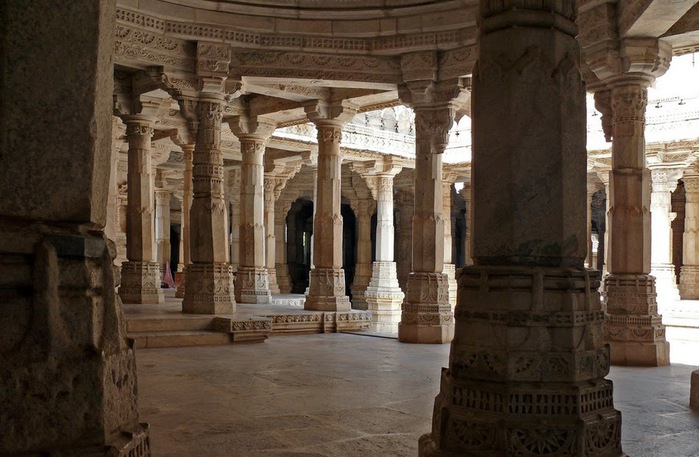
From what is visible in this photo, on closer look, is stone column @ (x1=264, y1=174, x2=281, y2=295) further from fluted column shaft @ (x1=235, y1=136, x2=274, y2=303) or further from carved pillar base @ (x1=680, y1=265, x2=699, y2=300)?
carved pillar base @ (x1=680, y1=265, x2=699, y2=300)

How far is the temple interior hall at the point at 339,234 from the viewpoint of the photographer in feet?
7.27

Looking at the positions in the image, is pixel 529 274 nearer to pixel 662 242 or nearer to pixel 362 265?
pixel 662 242

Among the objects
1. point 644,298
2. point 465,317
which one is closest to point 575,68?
point 465,317

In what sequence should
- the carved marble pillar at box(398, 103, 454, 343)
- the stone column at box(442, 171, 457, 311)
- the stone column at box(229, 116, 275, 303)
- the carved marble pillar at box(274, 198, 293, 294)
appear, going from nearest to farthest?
the carved marble pillar at box(398, 103, 454, 343)
the stone column at box(229, 116, 275, 303)
the stone column at box(442, 171, 457, 311)
the carved marble pillar at box(274, 198, 293, 294)

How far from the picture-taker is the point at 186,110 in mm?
10570

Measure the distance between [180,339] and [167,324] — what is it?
13.4 inches

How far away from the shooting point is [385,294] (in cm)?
1856

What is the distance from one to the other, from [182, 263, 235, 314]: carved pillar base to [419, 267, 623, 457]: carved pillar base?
747cm

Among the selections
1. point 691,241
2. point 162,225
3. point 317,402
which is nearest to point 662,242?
point 691,241

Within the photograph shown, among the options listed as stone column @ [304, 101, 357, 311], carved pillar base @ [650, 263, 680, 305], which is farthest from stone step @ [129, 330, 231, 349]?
carved pillar base @ [650, 263, 680, 305]

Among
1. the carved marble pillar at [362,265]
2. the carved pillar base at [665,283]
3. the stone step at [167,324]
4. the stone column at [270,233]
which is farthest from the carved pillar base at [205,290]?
the carved marble pillar at [362,265]

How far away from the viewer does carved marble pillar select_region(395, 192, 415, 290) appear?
2512 centimetres

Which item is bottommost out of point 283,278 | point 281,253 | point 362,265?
point 283,278

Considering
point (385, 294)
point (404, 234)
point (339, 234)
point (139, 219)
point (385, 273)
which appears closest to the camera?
point (339, 234)
